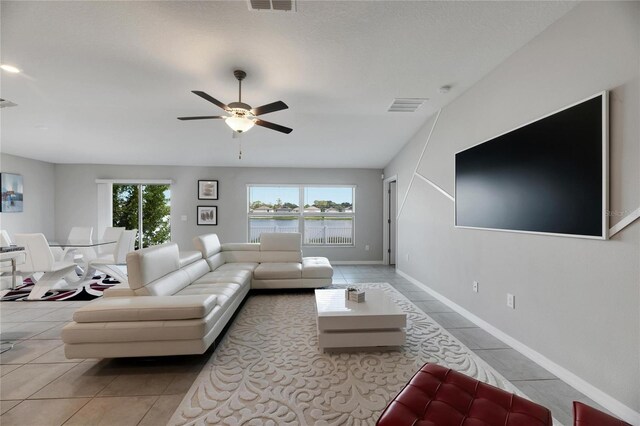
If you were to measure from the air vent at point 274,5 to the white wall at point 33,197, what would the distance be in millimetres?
6438

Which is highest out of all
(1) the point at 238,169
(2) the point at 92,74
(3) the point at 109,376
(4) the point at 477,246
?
(2) the point at 92,74

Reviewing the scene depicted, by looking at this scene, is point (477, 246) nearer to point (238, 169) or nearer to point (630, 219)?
point (630, 219)

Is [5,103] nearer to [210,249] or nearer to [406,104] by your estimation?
[210,249]

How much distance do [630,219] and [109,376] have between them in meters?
3.74

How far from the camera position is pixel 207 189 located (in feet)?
20.3

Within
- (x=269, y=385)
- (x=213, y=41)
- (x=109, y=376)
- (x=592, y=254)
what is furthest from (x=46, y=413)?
(x=592, y=254)

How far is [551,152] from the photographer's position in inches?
79.3

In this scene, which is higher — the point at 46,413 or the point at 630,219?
the point at 630,219

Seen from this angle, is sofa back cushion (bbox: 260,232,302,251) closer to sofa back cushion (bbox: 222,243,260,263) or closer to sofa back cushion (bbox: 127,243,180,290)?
sofa back cushion (bbox: 222,243,260,263)

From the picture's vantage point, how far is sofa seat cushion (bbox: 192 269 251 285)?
Result: 10.6ft

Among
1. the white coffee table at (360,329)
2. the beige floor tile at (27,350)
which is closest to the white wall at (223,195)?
the beige floor tile at (27,350)

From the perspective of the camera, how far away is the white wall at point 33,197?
5023 millimetres

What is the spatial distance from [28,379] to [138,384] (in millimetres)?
880

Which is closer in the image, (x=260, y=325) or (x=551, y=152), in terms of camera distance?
(x=551, y=152)
